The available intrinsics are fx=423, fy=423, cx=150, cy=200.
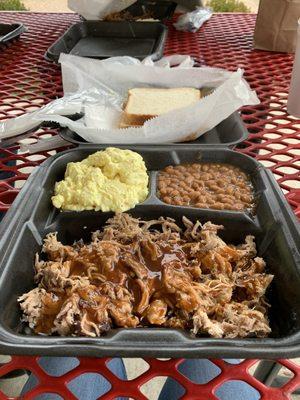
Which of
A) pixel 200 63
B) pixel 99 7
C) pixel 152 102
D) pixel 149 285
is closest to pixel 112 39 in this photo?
pixel 99 7

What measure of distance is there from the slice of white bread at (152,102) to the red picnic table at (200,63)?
0.22m

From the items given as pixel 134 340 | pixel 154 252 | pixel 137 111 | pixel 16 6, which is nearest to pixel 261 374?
pixel 154 252

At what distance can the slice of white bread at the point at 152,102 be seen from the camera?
144cm

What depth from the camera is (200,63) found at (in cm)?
199

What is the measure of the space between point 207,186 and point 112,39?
1.43m

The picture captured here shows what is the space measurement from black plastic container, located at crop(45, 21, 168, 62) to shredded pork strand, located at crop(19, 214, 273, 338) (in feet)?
4.39

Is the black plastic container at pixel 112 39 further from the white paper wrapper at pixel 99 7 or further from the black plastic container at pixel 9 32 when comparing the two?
the black plastic container at pixel 9 32

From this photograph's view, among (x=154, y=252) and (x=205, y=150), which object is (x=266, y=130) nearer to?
(x=205, y=150)

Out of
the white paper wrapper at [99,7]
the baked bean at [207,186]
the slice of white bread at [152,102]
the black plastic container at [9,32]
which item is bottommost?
the baked bean at [207,186]

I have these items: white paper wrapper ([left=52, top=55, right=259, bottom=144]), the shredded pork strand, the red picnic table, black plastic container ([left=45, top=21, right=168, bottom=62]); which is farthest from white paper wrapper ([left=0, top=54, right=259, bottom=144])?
the shredded pork strand

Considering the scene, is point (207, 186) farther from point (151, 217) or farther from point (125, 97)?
point (125, 97)

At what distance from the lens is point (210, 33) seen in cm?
246

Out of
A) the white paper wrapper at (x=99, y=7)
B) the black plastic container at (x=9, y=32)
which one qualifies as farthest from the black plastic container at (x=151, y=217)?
the white paper wrapper at (x=99, y=7)

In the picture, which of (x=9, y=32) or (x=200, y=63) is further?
(x=9, y=32)
